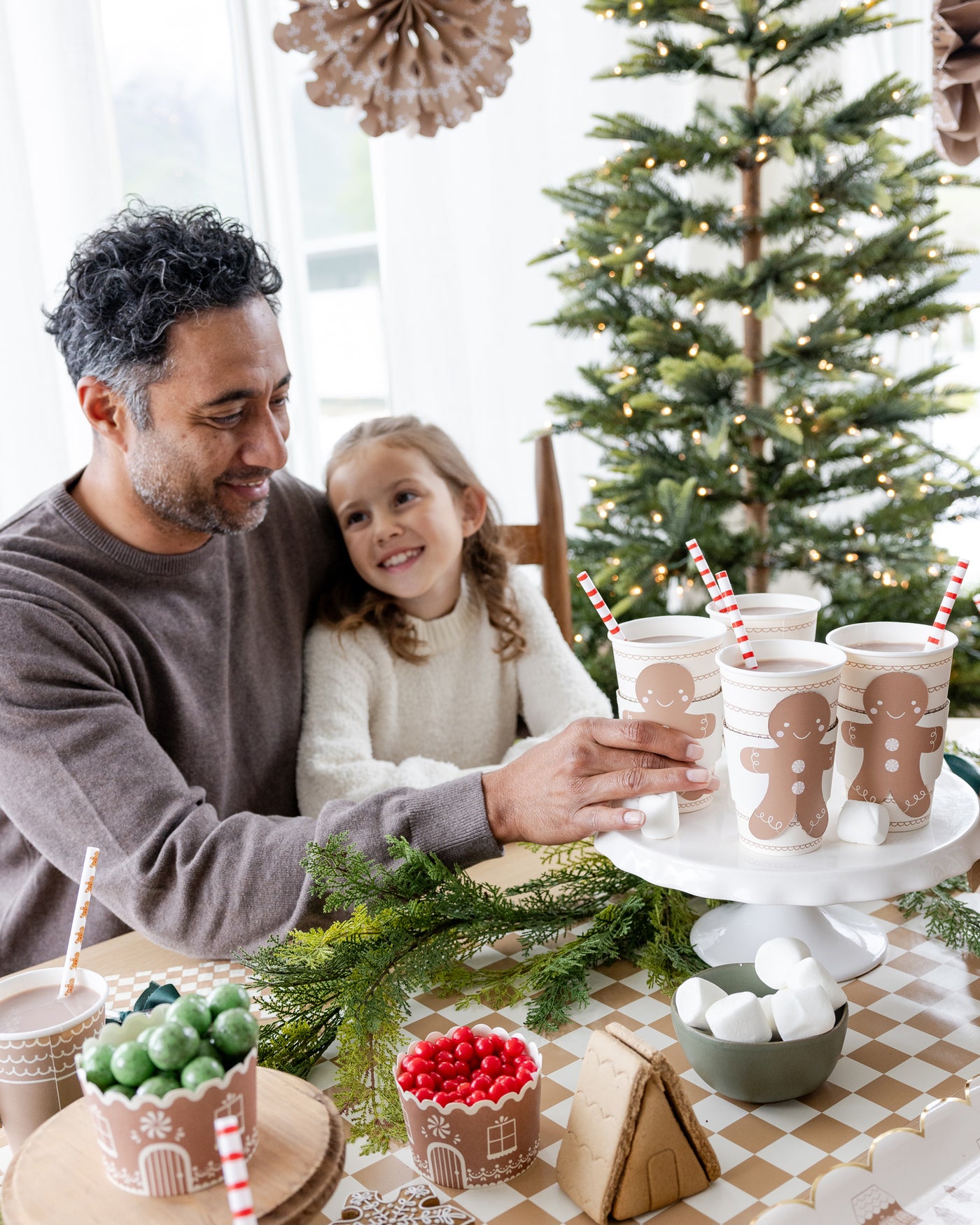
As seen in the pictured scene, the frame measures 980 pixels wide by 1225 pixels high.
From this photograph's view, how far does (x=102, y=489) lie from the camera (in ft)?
4.93

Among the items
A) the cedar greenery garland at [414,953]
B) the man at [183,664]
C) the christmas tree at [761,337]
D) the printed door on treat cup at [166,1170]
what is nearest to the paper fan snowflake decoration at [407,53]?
the christmas tree at [761,337]

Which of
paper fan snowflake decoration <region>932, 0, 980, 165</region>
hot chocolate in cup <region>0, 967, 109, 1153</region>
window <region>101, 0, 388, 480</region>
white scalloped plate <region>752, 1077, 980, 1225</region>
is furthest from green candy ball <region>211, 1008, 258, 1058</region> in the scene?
window <region>101, 0, 388, 480</region>

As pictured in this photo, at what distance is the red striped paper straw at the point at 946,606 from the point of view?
3.08 feet

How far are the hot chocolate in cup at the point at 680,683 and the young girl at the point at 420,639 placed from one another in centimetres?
59

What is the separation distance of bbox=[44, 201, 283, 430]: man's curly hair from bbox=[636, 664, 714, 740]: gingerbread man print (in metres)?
0.78

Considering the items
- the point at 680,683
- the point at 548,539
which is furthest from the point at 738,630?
the point at 548,539

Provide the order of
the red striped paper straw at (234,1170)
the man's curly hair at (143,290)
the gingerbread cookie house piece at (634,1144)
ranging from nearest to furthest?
1. the red striped paper straw at (234,1170)
2. the gingerbread cookie house piece at (634,1144)
3. the man's curly hair at (143,290)

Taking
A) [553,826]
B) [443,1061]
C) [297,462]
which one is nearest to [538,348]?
[297,462]

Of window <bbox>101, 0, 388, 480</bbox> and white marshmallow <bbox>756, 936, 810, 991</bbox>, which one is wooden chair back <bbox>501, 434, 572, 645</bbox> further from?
white marshmallow <bbox>756, 936, 810, 991</bbox>

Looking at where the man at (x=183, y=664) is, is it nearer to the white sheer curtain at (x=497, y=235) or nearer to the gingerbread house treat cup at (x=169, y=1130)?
the gingerbread house treat cup at (x=169, y=1130)

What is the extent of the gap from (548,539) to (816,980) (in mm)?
1267

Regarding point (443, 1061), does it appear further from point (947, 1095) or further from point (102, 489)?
point (102, 489)

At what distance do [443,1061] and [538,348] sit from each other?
121 inches

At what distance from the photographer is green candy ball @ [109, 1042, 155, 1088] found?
631mm
